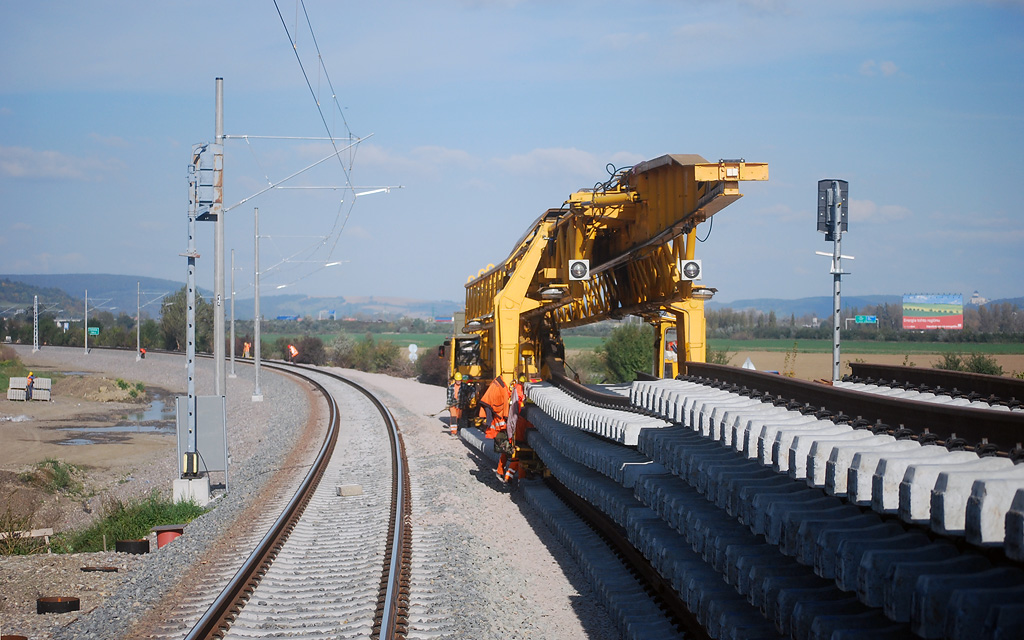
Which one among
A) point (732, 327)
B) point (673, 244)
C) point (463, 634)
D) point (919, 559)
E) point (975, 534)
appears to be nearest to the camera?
point (975, 534)

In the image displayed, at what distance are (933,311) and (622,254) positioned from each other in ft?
69.2

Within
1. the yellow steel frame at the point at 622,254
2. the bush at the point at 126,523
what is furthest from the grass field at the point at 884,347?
the bush at the point at 126,523

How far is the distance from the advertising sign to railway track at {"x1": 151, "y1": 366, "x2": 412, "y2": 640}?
813 inches

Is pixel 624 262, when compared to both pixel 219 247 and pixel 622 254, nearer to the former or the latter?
pixel 622 254

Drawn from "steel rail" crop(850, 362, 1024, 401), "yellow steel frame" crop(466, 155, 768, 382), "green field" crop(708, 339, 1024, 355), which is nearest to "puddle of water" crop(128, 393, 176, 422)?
"green field" crop(708, 339, 1024, 355)

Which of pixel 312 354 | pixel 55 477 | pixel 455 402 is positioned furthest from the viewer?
pixel 312 354

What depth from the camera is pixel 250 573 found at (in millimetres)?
9383

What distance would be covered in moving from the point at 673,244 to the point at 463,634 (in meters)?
8.22

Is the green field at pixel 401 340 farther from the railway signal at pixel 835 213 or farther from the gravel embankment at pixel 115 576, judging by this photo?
the railway signal at pixel 835 213

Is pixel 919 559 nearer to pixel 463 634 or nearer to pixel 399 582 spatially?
pixel 463 634

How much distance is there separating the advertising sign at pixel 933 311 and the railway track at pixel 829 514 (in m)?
24.1

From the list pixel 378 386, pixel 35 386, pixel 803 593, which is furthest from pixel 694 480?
pixel 35 386

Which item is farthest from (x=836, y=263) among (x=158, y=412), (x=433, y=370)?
(x=433, y=370)

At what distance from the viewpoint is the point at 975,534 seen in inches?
128
